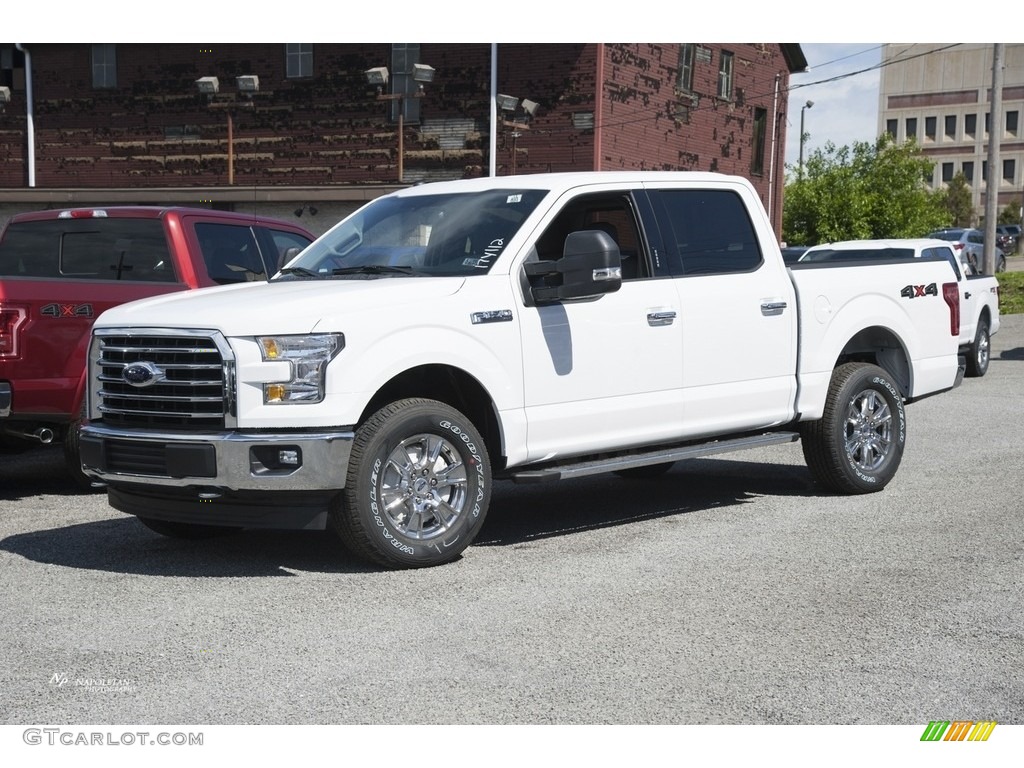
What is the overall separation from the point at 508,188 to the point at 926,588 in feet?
10.9

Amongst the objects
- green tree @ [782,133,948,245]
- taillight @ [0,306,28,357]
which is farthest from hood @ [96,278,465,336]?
green tree @ [782,133,948,245]

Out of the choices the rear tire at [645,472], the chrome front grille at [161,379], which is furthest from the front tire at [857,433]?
the chrome front grille at [161,379]

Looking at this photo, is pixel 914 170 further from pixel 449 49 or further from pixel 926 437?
pixel 926 437

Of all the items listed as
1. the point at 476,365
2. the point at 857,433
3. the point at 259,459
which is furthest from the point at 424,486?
the point at 857,433

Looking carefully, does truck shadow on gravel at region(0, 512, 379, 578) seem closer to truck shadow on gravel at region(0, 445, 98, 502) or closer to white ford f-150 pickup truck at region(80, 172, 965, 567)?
white ford f-150 pickup truck at region(80, 172, 965, 567)

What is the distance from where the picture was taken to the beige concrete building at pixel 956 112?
9512 cm

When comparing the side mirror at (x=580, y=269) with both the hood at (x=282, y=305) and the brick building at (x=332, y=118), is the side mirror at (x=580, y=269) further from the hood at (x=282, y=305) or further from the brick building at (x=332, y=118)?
the brick building at (x=332, y=118)

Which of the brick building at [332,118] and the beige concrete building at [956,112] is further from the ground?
the beige concrete building at [956,112]

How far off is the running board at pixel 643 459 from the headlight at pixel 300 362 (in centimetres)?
135

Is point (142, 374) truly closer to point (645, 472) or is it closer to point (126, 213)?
point (126, 213)

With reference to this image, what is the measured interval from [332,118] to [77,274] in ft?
75.8

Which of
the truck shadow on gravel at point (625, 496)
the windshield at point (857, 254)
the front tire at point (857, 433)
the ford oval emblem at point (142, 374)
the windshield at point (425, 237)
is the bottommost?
the truck shadow on gravel at point (625, 496)

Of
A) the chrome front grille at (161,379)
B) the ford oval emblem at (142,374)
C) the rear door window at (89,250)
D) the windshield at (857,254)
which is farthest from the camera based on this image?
the windshield at (857,254)

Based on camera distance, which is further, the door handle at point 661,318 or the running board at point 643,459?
the door handle at point 661,318
